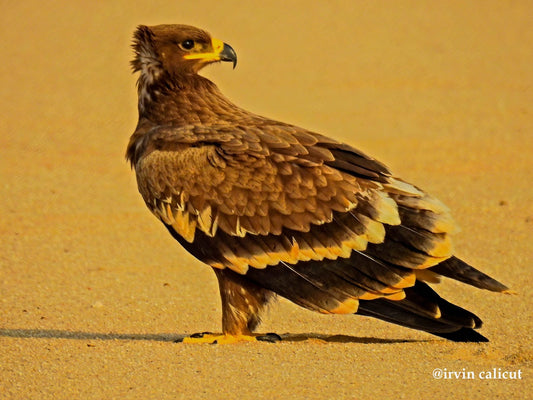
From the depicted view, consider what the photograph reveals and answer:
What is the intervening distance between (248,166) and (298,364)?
135cm

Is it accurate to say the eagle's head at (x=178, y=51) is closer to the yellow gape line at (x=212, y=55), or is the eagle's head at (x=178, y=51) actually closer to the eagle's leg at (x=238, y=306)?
the yellow gape line at (x=212, y=55)

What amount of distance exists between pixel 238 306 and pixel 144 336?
2.95 feet

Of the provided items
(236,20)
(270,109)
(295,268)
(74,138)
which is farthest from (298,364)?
(236,20)

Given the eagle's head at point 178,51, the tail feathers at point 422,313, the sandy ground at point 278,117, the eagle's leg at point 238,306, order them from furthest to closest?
the eagle's head at point 178,51
the eagle's leg at point 238,306
the tail feathers at point 422,313
the sandy ground at point 278,117

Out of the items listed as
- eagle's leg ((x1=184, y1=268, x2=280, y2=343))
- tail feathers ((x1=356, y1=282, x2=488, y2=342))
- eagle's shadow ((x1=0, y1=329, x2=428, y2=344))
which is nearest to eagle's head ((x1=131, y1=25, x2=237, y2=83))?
eagle's leg ((x1=184, y1=268, x2=280, y2=343))

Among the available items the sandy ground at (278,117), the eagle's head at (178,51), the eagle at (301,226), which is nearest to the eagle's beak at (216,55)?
the eagle's head at (178,51)

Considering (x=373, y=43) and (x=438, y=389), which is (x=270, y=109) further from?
(x=438, y=389)

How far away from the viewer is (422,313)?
719 centimetres

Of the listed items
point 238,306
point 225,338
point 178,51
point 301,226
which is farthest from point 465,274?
point 178,51

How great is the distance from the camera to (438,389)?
6625 millimetres

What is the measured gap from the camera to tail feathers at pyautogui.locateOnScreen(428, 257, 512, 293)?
7.21 meters

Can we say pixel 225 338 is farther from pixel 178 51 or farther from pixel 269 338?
pixel 178 51

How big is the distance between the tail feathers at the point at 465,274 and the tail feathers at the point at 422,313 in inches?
6.5

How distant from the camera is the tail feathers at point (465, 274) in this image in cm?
721
